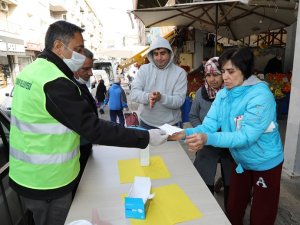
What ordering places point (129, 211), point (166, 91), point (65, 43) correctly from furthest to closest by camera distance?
point (166, 91) → point (65, 43) → point (129, 211)

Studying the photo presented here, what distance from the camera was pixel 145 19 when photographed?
22.8 ft

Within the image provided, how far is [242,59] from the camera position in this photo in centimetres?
186

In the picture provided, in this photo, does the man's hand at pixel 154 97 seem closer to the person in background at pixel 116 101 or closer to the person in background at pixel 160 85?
the person in background at pixel 160 85

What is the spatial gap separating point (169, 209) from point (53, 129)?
79 centimetres

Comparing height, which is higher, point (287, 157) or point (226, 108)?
point (226, 108)

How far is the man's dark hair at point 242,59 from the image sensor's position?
73.2 inches

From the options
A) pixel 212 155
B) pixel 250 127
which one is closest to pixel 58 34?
pixel 250 127

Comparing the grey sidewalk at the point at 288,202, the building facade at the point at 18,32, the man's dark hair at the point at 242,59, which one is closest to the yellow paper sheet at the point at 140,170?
the man's dark hair at the point at 242,59

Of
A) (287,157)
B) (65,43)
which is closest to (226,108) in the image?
(65,43)

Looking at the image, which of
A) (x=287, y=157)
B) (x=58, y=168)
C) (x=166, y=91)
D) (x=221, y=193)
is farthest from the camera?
(x=287, y=157)

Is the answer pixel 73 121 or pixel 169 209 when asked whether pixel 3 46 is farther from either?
pixel 169 209

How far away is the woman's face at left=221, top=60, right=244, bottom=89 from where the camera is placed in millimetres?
1893

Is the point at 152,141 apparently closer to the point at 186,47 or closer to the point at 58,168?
the point at 58,168

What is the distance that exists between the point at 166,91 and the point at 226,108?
1.05m
